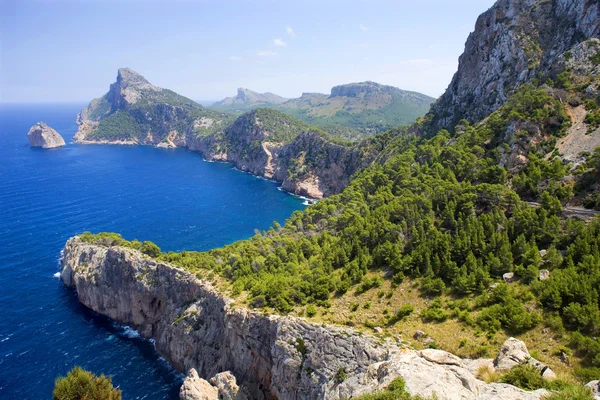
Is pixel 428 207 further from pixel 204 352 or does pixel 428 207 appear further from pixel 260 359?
pixel 204 352

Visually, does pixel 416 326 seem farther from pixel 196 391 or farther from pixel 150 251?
pixel 150 251

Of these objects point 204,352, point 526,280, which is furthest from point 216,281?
point 526,280

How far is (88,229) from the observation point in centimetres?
10850

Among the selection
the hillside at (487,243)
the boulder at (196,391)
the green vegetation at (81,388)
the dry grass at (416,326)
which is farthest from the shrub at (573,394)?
the boulder at (196,391)

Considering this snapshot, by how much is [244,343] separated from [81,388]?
2082 centimetres

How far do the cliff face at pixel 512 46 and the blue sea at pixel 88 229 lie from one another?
7120cm

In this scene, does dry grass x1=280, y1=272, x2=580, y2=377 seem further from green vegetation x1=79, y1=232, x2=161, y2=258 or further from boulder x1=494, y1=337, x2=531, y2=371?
green vegetation x1=79, y1=232, x2=161, y2=258

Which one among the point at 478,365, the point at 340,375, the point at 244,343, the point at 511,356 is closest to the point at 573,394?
the point at 511,356

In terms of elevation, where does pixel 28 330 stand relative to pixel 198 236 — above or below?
below

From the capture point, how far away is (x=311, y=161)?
561 feet

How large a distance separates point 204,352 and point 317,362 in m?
24.0

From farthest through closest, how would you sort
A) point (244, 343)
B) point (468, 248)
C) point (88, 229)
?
point (88, 229)
point (244, 343)
point (468, 248)

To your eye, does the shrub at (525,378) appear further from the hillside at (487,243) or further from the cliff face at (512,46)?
the cliff face at (512,46)

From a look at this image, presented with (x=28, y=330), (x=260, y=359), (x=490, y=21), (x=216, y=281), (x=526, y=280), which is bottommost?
(x=28, y=330)
